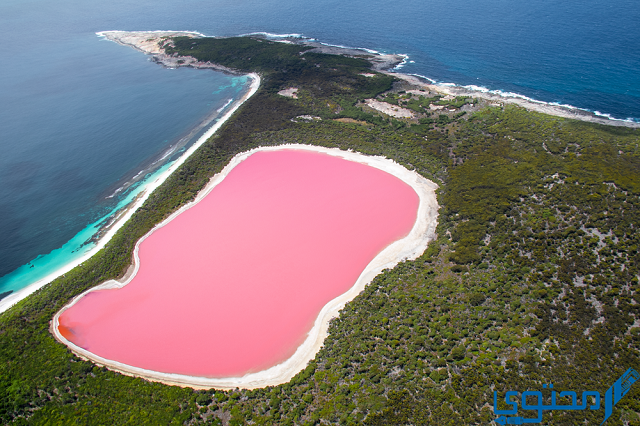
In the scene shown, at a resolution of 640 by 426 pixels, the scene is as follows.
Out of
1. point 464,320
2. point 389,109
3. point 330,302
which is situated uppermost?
point 389,109

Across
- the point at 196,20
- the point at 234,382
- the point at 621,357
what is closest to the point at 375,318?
the point at 234,382

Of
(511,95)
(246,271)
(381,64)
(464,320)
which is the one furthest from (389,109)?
(464,320)

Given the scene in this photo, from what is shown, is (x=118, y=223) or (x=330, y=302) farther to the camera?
(x=118, y=223)

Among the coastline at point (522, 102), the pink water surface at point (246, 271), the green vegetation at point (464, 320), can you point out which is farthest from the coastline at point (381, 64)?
the pink water surface at point (246, 271)

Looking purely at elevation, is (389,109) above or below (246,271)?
above

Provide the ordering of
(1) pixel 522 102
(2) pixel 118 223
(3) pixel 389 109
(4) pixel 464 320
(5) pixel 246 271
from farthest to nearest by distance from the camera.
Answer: (3) pixel 389 109 → (1) pixel 522 102 → (2) pixel 118 223 → (5) pixel 246 271 → (4) pixel 464 320

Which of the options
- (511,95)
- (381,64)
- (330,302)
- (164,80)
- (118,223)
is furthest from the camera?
(164,80)

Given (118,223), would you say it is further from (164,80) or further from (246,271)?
(164,80)
